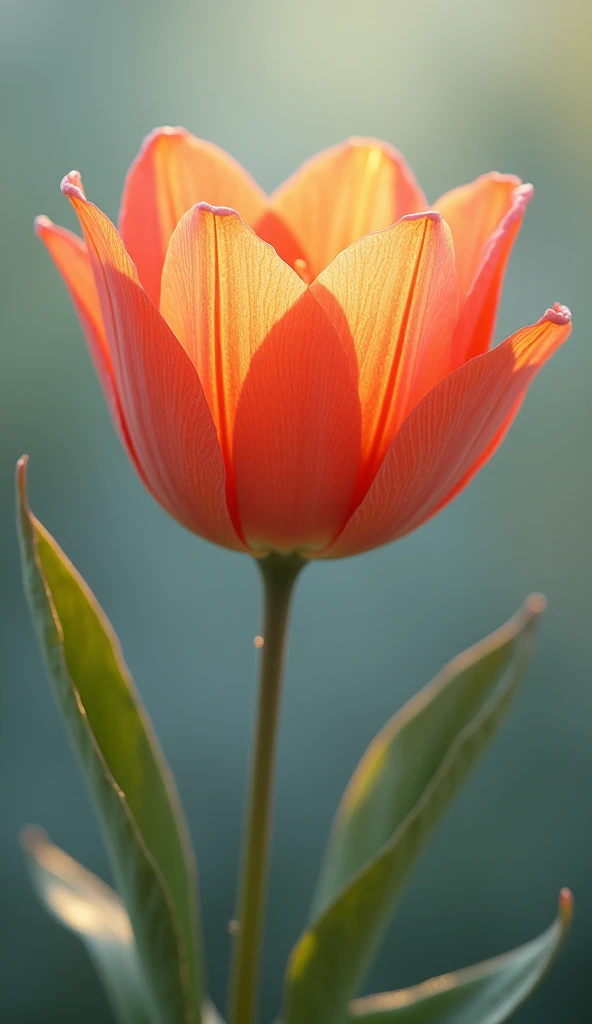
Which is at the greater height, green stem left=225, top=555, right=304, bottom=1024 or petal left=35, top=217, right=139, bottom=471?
petal left=35, top=217, right=139, bottom=471

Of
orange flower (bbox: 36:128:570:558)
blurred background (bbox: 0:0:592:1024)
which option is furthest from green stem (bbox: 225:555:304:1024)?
blurred background (bbox: 0:0:592:1024)

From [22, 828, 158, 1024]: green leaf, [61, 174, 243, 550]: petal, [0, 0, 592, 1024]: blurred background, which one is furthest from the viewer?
[0, 0, 592, 1024]: blurred background

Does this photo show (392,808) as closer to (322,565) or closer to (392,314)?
(392,314)

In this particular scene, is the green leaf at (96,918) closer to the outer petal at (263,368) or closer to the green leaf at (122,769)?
the green leaf at (122,769)

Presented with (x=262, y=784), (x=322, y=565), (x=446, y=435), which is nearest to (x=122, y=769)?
(x=262, y=784)

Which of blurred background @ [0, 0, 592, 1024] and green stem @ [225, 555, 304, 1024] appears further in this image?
blurred background @ [0, 0, 592, 1024]

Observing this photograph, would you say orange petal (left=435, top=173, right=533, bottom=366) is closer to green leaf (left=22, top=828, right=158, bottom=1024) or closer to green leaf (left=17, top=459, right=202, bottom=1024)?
green leaf (left=17, top=459, right=202, bottom=1024)

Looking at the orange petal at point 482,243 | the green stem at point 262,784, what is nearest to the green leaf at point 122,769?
the green stem at point 262,784

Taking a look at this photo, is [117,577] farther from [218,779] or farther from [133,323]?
[133,323]
